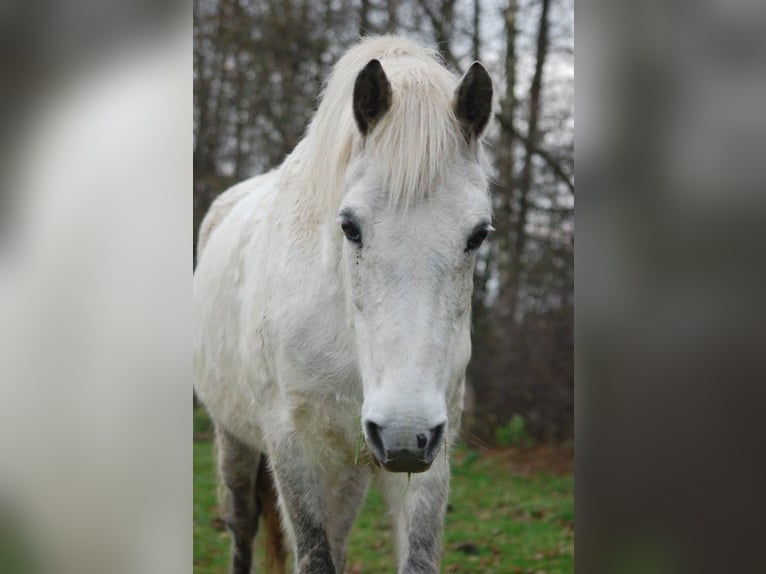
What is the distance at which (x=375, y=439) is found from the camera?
5.53 feet

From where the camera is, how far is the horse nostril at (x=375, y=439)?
1.66 meters

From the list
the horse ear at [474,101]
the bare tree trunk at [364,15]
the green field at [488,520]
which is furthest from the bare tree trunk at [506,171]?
the horse ear at [474,101]

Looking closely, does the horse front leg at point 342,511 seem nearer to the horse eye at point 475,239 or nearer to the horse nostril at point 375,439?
the horse nostril at point 375,439

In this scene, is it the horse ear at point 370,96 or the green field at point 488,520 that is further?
the green field at point 488,520

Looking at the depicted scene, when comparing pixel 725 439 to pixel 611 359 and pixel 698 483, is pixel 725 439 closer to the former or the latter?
pixel 698 483

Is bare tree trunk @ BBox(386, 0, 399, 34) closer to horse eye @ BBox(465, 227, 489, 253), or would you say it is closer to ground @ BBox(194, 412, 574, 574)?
ground @ BBox(194, 412, 574, 574)

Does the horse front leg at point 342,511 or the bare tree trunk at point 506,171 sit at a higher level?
the bare tree trunk at point 506,171

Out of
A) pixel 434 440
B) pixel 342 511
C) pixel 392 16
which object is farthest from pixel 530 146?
pixel 434 440

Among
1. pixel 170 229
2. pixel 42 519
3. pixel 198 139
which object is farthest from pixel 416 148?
pixel 198 139

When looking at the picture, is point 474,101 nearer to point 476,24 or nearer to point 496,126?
point 496,126

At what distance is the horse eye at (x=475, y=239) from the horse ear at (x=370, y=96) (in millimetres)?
373

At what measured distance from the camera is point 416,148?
1814 mm

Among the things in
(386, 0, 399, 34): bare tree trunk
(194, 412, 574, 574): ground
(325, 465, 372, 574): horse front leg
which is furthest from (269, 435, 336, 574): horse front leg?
(386, 0, 399, 34): bare tree trunk

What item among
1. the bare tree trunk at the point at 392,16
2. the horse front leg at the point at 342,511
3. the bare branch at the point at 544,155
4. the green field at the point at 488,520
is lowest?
the green field at the point at 488,520
